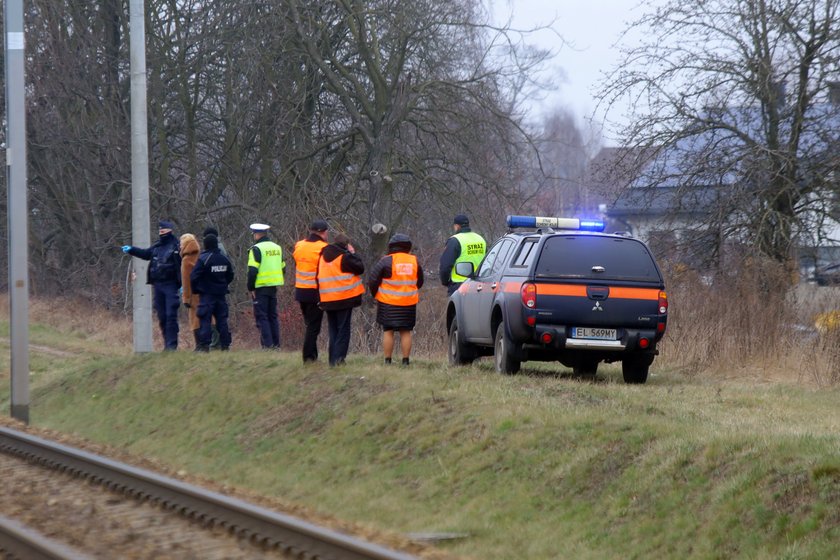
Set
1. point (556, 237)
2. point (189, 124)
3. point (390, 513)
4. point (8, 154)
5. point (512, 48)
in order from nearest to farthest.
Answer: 1. point (390, 513)
2. point (556, 237)
3. point (8, 154)
4. point (512, 48)
5. point (189, 124)

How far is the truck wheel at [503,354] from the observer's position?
46.4 feet

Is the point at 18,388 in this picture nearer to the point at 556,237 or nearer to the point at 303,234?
the point at 556,237

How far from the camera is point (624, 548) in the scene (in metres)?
8.10

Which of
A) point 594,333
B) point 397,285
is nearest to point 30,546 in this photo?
point 594,333

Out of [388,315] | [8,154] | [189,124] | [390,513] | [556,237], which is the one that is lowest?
[390,513]

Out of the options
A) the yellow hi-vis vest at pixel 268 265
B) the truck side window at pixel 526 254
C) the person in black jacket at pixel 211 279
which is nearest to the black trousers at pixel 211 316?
the person in black jacket at pixel 211 279

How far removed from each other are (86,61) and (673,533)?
96.0ft

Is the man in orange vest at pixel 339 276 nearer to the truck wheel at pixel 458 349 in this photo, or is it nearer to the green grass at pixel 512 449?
the green grass at pixel 512 449

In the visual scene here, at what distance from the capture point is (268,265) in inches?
747

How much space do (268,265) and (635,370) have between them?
21.9ft

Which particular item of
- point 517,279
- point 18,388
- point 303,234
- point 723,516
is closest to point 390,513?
point 723,516

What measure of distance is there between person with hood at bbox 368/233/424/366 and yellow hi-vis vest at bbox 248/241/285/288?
3973mm

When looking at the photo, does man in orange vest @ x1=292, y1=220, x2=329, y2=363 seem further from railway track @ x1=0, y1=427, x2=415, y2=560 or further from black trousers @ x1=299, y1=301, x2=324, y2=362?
railway track @ x1=0, y1=427, x2=415, y2=560

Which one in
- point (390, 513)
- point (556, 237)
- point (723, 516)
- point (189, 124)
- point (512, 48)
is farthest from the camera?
point (189, 124)
